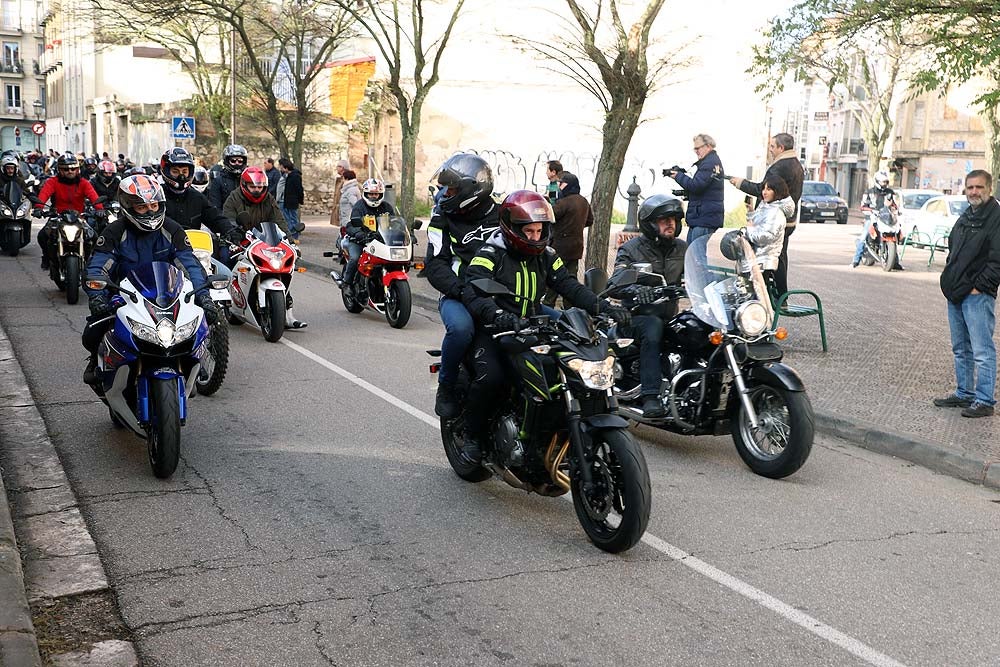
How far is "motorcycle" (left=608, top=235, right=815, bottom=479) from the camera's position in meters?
6.39

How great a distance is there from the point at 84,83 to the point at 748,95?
39537 mm

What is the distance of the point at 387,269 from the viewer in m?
12.5

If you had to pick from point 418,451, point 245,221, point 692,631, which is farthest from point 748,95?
point 692,631

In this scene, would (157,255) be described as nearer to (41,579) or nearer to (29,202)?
(41,579)

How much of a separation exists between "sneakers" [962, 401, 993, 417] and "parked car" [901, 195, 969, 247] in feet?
54.4

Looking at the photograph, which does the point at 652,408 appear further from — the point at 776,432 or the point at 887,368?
the point at 887,368

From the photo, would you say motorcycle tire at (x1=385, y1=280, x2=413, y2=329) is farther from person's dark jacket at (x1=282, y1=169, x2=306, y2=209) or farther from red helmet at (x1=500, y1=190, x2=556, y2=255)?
person's dark jacket at (x1=282, y1=169, x2=306, y2=209)

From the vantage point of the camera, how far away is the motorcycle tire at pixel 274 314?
10.8 metres

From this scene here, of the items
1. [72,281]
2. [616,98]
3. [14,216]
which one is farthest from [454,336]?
[14,216]

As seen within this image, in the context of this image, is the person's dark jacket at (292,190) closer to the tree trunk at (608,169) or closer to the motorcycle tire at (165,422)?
the tree trunk at (608,169)

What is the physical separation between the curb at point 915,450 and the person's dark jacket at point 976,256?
4.64ft

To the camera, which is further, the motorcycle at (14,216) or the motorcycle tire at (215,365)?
the motorcycle at (14,216)

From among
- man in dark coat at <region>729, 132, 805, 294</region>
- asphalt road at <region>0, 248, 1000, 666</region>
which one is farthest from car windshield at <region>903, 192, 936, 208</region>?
asphalt road at <region>0, 248, 1000, 666</region>

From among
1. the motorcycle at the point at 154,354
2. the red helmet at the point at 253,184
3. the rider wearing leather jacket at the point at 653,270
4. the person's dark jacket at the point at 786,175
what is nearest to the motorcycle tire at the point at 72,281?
the red helmet at the point at 253,184
